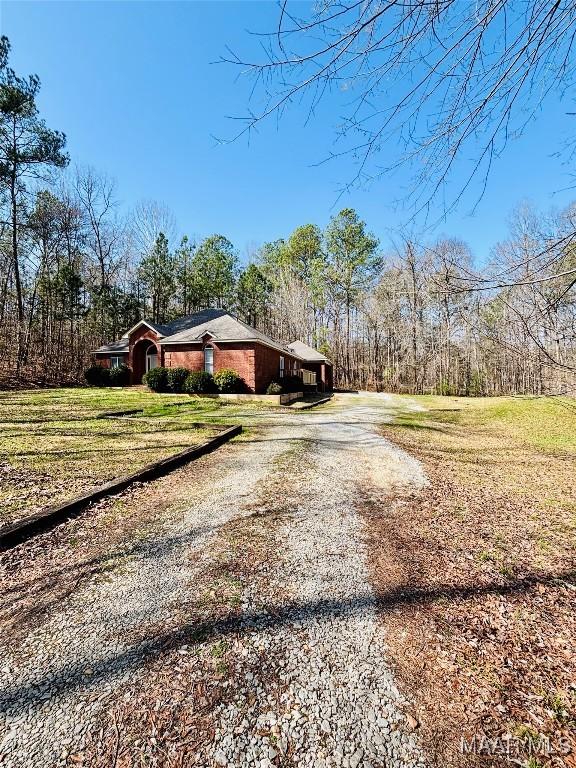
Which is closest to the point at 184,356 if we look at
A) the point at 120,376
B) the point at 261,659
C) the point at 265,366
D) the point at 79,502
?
the point at 265,366

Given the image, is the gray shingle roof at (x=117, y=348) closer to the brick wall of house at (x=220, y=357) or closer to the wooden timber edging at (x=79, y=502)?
the brick wall of house at (x=220, y=357)

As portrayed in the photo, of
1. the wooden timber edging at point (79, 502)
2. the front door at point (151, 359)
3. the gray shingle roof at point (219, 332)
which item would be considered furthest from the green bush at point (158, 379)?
the wooden timber edging at point (79, 502)

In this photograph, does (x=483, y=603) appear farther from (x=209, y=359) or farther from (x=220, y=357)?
(x=209, y=359)

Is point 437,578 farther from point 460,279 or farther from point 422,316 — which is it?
point 422,316

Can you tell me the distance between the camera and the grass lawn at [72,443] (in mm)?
4462

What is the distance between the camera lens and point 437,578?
9.27ft

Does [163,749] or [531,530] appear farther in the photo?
[531,530]

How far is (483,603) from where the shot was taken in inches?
99.6

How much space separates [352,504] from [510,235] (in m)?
3.37

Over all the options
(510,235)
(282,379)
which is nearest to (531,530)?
(510,235)

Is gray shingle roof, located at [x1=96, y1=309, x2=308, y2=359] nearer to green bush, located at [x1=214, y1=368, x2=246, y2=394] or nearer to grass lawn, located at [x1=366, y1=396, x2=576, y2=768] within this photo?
green bush, located at [x1=214, y1=368, x2=246, y2=394]

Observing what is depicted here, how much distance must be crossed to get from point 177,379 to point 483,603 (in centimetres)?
1747

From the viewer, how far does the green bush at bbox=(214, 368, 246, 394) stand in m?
17.8

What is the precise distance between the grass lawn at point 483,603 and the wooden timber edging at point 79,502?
10.6 ft
